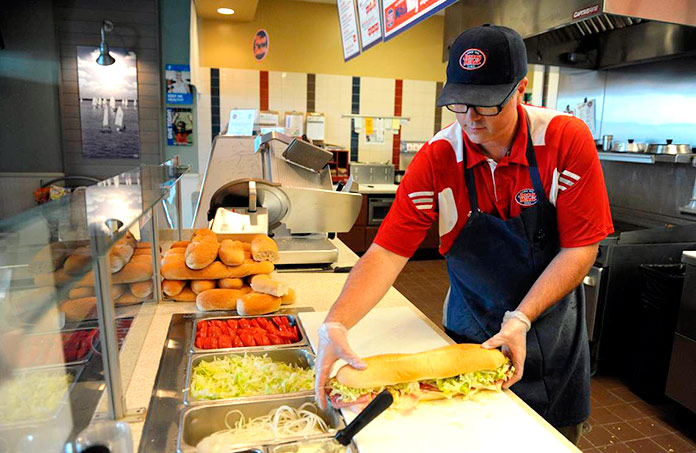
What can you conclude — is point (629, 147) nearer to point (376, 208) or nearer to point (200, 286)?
point (376, 208)

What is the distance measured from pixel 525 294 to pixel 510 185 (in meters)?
0.40

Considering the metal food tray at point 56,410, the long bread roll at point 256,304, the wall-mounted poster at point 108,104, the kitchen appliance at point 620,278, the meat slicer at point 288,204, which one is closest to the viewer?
the metal food tray at point 56,410

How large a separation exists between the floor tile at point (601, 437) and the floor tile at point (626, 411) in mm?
267

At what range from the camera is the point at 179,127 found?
709 cm

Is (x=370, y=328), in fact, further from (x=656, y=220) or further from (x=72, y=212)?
(x=656, y=220)

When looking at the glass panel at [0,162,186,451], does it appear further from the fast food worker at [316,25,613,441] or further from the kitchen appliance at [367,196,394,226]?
the kitchen appliance at [367,196,394,226]

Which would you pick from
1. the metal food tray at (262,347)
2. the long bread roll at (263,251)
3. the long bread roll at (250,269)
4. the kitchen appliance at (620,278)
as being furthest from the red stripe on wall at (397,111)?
the metal food tray at (262,347)

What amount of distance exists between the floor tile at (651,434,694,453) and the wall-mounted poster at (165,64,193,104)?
6.52 metres

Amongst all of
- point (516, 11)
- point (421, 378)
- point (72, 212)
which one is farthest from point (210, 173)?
point (421, 378)

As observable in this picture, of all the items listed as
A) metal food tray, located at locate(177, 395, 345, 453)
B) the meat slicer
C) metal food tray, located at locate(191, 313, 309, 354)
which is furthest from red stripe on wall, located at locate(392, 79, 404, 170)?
metal food tray, located at locate(177, 395, 345, 453)

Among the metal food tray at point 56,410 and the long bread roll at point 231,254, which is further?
the long bread roll at point 231,254

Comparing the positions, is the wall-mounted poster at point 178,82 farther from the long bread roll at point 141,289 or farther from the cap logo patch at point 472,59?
the cap logo patch at point 472,59

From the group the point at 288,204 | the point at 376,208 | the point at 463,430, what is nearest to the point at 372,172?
the point at 376,208

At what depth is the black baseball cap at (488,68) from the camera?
1458 mm
